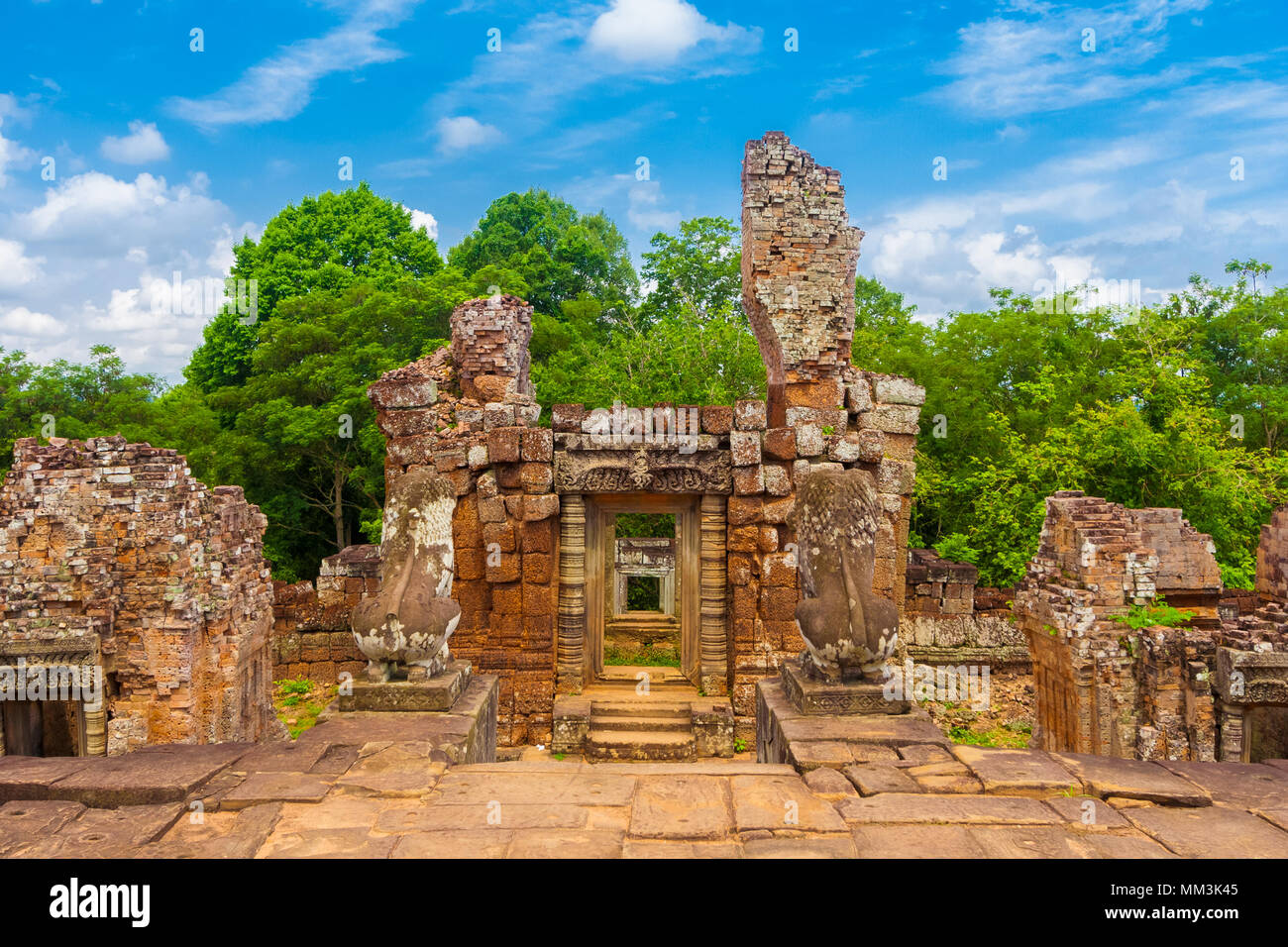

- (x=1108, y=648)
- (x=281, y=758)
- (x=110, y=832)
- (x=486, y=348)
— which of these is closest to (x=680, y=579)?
(x=486, y=348)

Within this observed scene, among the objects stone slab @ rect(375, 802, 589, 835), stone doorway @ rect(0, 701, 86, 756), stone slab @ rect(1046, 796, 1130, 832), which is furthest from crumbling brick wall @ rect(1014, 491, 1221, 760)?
stone doorway @ rect(0, 701, 86, 756)

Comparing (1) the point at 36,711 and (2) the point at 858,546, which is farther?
(1) the point at 36,711

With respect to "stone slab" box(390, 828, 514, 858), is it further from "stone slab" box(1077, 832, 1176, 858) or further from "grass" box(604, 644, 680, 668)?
"grass" box(604, 644, 680, 668)

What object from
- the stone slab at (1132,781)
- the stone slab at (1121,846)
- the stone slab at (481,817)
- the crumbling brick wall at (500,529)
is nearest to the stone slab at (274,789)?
the stone slab at (481,817)

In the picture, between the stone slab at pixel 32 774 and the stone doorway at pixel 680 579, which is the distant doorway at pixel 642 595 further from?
the stone slab at pixel 32 774

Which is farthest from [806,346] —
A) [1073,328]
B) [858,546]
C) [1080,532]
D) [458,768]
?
[1073,328]

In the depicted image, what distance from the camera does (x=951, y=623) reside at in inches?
487

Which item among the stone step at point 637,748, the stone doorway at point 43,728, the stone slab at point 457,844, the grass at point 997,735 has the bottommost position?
the grass at point 997,735

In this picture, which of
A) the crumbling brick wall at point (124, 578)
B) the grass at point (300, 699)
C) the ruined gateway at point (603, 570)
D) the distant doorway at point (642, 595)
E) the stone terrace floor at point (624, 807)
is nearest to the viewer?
the stone terrace floor at point (624, 807)

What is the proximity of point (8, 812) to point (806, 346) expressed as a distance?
9.56 m

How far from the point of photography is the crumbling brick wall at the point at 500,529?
416 inches

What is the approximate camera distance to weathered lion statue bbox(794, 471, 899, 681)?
5.46 metres

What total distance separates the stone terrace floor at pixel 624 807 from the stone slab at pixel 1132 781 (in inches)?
0.4
